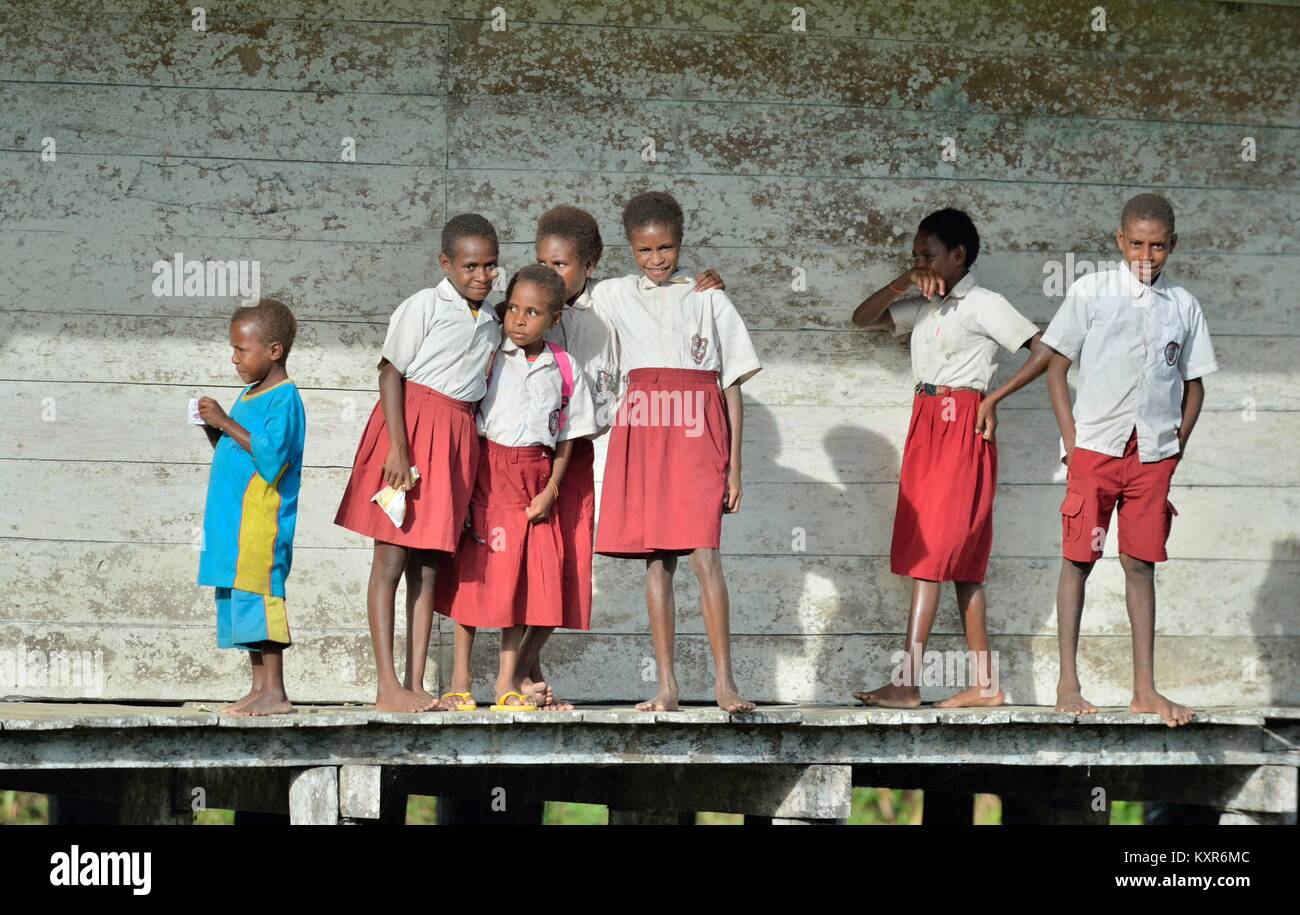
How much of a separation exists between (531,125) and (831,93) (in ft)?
3.98

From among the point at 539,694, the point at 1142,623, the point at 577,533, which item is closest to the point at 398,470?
the point at 577,533

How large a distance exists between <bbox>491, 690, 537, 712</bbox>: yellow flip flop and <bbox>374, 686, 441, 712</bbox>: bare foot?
21 centimetres

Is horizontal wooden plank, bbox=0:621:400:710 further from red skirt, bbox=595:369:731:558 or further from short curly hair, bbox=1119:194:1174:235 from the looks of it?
short curly hair, bbox=1119:194:1174:235

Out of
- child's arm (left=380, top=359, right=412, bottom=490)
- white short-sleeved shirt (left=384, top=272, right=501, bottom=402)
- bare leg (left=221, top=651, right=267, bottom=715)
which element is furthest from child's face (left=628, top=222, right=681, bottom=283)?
bare leg (left=221, top=651, right=267, bottom=715)

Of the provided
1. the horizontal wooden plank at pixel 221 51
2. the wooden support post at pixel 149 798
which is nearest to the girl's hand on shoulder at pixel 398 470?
the wooden support post at pixel 149 798

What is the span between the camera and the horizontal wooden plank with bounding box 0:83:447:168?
6.61m

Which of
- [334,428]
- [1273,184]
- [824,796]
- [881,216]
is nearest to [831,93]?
[881,216]

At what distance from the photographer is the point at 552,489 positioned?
574 centimetres

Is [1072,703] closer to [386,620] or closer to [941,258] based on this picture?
[941,258]

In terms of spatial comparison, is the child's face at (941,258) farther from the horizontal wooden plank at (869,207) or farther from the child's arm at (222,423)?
the child's arm at (222,423)

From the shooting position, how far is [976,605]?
6.49 m
